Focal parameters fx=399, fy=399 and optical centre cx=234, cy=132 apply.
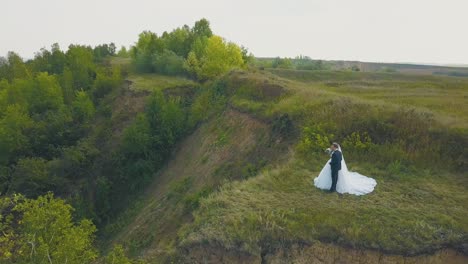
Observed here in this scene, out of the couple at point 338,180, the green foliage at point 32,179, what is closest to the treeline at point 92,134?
the green foliage at point 32,179

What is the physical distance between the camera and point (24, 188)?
2672cm

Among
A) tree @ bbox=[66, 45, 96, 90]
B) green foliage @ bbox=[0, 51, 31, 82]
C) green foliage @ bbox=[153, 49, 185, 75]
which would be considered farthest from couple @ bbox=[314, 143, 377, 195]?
green foliage @ bbox=[0, 51, 31, 82]

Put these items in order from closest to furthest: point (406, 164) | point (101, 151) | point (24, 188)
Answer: point (406, 164) < point (24, 188) < point (101, 151)

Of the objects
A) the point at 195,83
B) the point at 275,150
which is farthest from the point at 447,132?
the point at 195,83

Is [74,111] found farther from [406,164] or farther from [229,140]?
[406,164]

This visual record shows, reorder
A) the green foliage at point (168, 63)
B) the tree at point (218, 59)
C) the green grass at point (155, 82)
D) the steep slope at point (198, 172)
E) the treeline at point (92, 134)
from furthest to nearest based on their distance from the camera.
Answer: the green foliage at point (168, 63)
the tree at point (218, 59)
the green grass at point (155, 82)
the treeline at point (92, 134)
the steep slope at point (198, 172)

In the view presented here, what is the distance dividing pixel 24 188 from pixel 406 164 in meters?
23.9

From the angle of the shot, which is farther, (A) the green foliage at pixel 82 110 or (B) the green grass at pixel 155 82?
(B) the green grass at pixel 155 82

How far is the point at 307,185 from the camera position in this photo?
1291 centimetres

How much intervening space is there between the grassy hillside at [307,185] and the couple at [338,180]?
0.30 m

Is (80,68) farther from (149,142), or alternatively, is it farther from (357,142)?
(357,142)

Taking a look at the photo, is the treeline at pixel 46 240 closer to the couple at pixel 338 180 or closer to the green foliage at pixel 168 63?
the couple at pixel 338 180

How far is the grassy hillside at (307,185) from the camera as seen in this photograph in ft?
34.4

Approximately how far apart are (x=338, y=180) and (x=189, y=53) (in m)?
36.0
